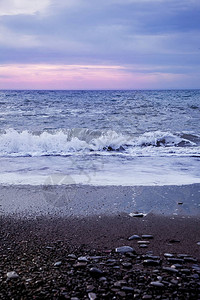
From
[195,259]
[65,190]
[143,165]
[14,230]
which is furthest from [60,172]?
[195,259]

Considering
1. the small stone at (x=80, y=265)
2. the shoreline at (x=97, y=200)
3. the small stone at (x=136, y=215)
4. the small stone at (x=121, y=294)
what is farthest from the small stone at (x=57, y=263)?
the small stone at (x=136, y=215)

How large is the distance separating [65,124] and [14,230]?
14809 millimetres

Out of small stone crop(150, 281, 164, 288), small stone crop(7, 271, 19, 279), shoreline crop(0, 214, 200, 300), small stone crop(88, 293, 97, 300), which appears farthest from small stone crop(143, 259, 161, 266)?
small stone crop(7, 271, 19, 279)

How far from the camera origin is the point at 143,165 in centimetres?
795

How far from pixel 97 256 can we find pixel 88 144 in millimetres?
8798

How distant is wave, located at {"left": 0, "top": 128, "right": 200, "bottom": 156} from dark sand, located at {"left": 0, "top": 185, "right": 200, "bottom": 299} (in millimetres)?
5569

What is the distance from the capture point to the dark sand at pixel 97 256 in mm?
2428

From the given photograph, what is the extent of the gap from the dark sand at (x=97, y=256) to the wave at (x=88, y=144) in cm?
557

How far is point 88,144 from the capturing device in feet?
38.7

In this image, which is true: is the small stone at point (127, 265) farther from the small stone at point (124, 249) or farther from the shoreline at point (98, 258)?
the small stone at point (124, 249)

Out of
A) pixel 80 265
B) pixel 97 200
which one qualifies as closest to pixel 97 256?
pixel 80 265

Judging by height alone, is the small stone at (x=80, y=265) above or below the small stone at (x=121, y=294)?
below

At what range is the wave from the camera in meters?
10.3

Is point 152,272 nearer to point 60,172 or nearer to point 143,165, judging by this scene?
point 60,172
